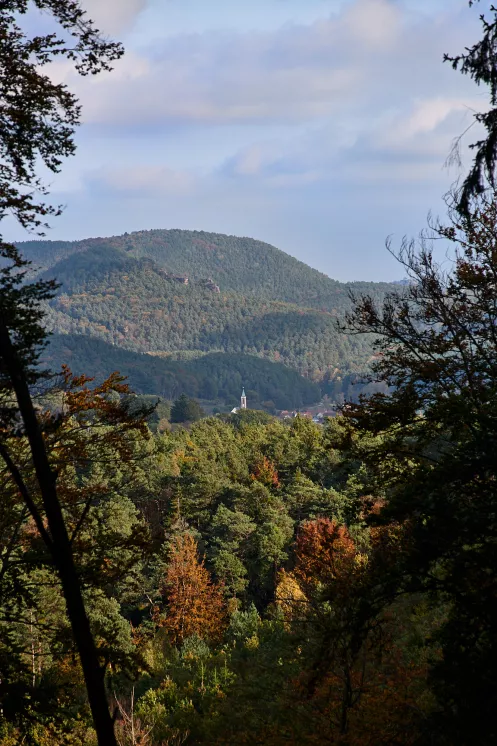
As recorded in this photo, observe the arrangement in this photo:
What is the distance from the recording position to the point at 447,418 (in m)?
8.02

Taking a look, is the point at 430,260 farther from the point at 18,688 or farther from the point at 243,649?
the point at 243,649

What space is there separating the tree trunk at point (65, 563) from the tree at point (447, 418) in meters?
2.66

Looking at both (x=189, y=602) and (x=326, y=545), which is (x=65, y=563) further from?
(x=189, y=602)

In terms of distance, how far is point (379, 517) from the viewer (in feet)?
17.9

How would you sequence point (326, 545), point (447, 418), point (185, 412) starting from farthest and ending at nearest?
point (185, 412) → point (326, 545) → point (447, 418)

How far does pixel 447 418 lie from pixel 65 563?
490 centimetres

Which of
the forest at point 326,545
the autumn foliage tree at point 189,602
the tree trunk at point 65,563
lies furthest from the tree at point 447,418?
the autumn foliage tree at point 189,602

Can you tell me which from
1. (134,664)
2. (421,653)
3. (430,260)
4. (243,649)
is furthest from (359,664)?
(243,649)

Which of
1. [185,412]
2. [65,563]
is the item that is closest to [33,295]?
[65,563]

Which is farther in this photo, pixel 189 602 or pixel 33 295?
pixel 189 602

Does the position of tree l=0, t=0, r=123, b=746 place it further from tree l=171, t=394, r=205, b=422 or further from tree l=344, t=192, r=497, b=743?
tree l=171, t=394, r=205, b=422

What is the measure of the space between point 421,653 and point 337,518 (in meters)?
21.4

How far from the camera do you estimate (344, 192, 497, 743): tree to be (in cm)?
461

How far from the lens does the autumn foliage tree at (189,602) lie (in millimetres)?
28078
